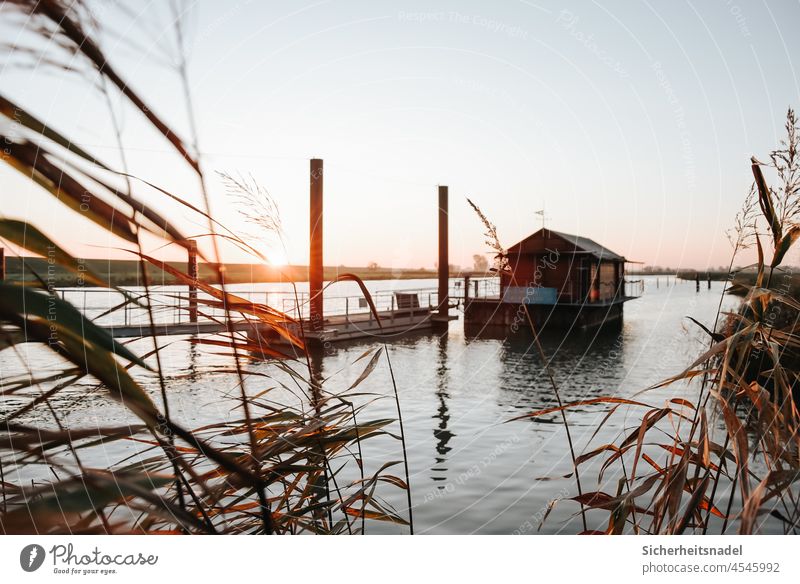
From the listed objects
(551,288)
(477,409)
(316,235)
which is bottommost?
(477,409)

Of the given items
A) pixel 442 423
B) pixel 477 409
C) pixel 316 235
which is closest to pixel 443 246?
pixel 316 235

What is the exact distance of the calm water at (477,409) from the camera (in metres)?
4.51

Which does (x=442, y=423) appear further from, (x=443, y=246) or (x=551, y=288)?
(x=551, y=288)

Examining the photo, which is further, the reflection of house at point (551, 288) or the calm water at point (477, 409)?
the reflection of house at point (551, 288)

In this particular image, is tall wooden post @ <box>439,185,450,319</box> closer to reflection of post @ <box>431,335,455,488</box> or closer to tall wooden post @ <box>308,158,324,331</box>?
reflection of post @ <box>431,335,455,488</box>

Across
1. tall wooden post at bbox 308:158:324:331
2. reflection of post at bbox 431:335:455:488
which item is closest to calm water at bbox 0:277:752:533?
reflection of post at bbox 431:335:455:488

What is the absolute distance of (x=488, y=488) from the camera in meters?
5.14

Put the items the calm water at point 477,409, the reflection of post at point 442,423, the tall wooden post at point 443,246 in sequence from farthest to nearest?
1. the tall wooden post at point 443,246
2. the reflection of post at point 442,423
3. the calm water at point 477,409

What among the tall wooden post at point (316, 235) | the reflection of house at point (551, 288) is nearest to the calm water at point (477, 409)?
the tall wooden post at point (316, 235)

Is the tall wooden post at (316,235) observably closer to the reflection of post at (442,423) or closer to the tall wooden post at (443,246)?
the reflection of post at (442,423)

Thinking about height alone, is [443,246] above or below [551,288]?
above

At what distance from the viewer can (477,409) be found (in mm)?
9195

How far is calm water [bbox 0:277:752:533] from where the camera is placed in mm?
4512
